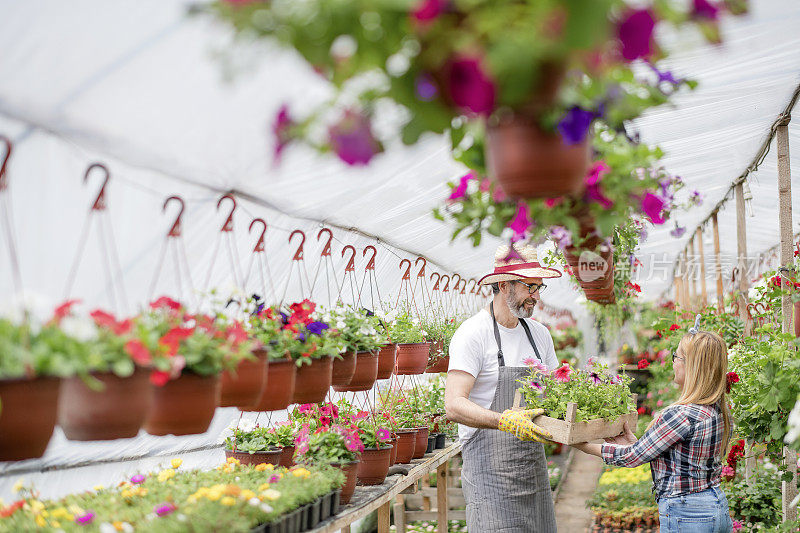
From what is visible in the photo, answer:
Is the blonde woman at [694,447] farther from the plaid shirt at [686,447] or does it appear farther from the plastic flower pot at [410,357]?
the plastic flower pot at [410,357]

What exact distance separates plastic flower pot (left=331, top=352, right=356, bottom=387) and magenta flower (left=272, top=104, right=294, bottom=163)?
1.71 meters

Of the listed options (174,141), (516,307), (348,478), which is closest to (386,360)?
(348,478)

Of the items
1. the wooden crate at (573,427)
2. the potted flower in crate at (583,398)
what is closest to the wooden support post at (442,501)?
the potted flower in crate at (583,398)

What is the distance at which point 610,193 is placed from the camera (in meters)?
1.61

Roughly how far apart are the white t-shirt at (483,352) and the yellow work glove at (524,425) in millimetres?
534

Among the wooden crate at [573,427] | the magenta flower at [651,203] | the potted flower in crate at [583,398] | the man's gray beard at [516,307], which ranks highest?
the magenta flower at [651,203]

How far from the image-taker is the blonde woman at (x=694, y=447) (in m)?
2.98

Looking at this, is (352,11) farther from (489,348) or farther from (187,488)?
(489,348)

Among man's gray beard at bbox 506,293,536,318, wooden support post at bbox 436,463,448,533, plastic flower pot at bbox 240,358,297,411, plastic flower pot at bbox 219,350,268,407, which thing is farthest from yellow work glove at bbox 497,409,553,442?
wooden support post at bbox 436,463,448,533

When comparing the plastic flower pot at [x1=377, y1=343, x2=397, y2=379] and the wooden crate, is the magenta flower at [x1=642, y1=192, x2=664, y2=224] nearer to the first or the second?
the wooden crate

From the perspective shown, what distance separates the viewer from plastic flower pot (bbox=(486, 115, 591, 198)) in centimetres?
117

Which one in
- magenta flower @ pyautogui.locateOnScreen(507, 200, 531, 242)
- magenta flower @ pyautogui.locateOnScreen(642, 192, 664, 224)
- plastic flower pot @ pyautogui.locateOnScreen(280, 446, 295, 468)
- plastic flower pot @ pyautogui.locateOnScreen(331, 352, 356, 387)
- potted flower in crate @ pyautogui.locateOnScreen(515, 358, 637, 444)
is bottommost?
plastic flower pot @ pyautogui.locateOnScreen(280, 446, 295, 468)

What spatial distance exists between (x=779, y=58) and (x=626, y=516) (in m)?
4.31

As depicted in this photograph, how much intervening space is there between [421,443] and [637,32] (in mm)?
3965
